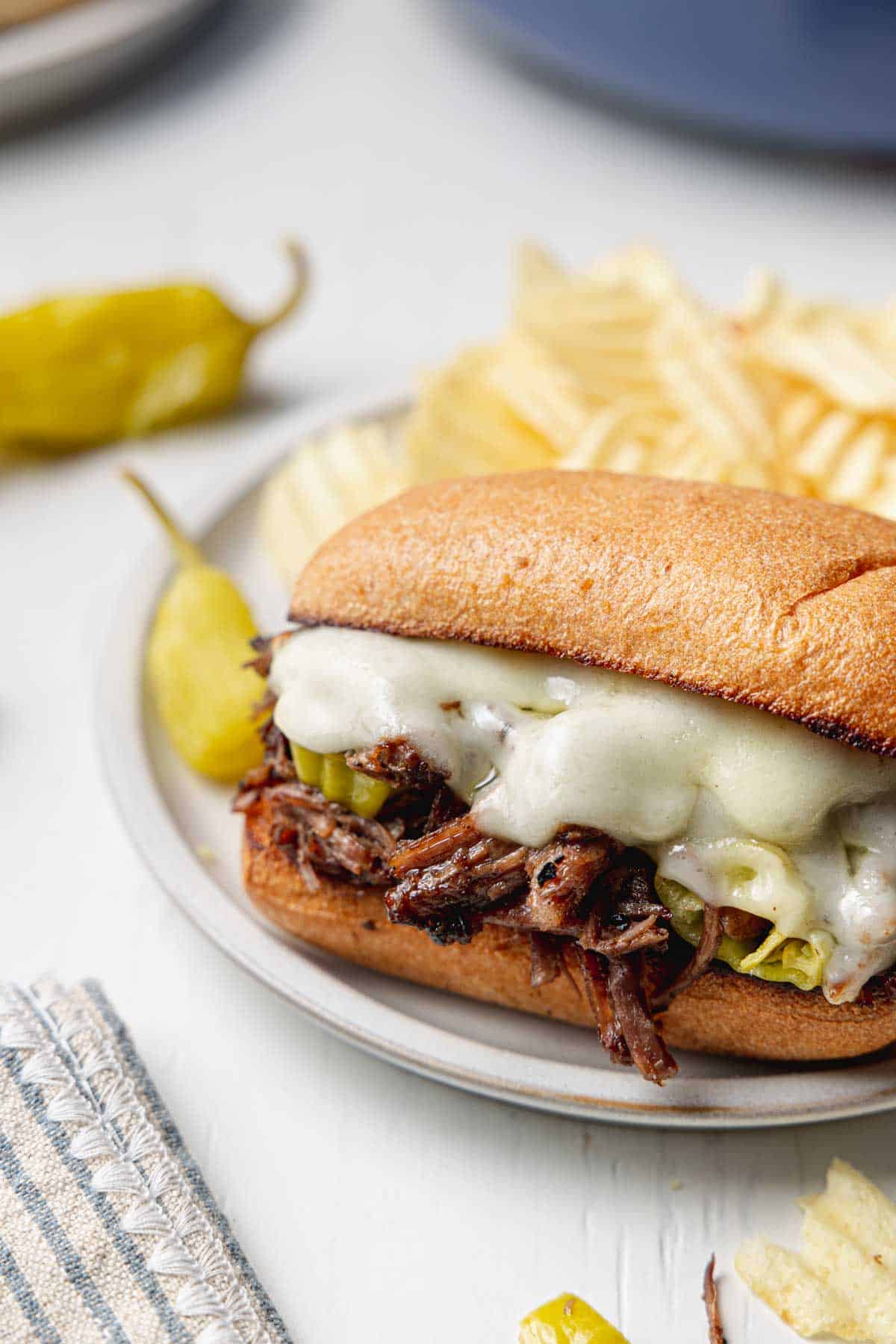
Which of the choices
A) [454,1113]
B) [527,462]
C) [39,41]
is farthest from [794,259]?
[454,1113]

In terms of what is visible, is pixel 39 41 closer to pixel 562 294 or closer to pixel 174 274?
pixel 174 274

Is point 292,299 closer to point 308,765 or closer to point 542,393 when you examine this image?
point 542,393

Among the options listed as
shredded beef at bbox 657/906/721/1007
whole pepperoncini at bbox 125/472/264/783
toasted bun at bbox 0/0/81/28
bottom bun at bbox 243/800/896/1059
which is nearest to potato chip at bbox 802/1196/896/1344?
bottom bun at bbox 243/800/896/1059

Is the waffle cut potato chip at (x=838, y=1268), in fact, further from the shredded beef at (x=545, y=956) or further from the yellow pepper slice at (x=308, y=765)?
the yellow pepper slice at (x=308, y=765)

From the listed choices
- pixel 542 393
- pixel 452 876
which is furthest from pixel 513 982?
pixel 542 393

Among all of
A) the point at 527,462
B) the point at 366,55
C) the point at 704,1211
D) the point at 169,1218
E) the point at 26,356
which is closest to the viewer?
the point at 169,1218
